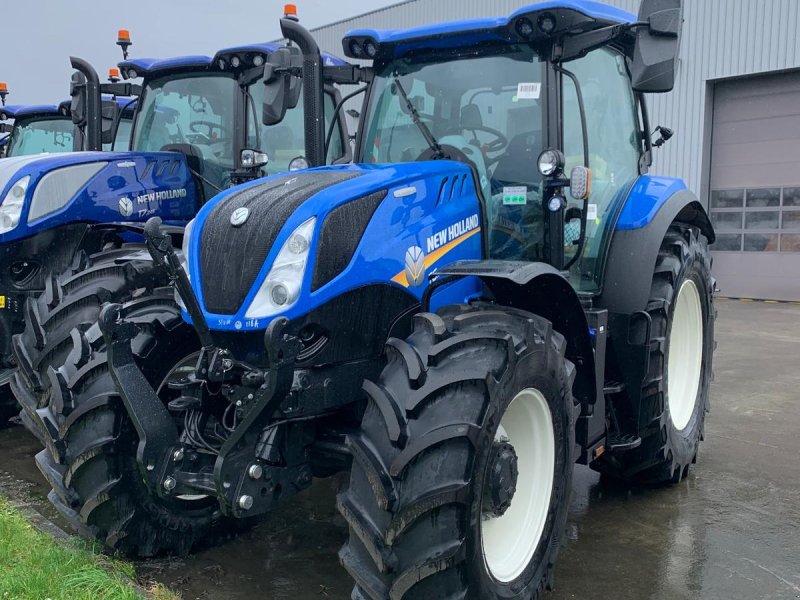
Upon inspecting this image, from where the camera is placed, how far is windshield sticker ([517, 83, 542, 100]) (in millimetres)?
A: 3654

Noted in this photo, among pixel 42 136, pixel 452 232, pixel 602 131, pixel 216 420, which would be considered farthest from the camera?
pixel 42 136

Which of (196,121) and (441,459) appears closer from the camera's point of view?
(441,459)

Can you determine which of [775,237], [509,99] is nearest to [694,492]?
[509,99]

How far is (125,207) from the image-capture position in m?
5.43

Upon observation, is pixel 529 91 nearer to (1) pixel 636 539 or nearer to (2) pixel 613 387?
(2) pixel 613 387

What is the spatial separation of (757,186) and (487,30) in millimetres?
11686

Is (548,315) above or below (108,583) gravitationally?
above

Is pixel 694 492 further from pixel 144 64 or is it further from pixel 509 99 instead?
pixel 144 64

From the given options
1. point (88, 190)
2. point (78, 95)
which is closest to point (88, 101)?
point (78, 95)

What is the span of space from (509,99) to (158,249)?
1.81m

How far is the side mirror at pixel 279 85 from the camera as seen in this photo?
12.3 ft

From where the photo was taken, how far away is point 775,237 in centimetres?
1365

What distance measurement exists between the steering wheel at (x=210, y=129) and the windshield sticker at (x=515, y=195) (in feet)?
9.50

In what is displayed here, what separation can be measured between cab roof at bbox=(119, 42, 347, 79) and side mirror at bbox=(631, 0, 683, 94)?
2.71 m
